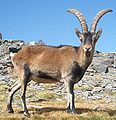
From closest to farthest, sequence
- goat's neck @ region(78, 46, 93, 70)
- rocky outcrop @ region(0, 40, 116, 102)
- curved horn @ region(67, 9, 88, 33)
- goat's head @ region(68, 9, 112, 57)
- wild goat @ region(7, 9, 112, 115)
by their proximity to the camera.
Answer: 1. goat's head @ region(68, 9, 112, 57)
2. wild goat @ region(7, 9, 112, 115)
3. goat's neck @ region(78, 46, 93, 70)
4. curved horn @ region(67, 9, 88, 33)
5. rocky outcrop @ region(0, 40, 116, 102)

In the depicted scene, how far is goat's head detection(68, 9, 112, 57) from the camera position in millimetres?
16359

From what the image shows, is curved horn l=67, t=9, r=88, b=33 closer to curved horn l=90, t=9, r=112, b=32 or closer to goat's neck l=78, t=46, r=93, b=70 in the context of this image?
curved horn l=90, t=9, r=112, b=32

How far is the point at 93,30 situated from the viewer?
17.2m

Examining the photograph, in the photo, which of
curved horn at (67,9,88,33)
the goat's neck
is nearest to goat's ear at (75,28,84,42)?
curved horn at (67,9,88,33)

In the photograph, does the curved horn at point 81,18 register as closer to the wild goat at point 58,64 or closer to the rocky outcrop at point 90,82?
the wild goat at point 58,64

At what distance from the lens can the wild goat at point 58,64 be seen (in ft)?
55.2

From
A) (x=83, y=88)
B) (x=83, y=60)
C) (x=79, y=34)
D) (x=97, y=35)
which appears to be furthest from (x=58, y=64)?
(x=83, y=88)

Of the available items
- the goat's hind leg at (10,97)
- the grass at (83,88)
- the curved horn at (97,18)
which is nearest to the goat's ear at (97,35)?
the curved horn at (97,18)

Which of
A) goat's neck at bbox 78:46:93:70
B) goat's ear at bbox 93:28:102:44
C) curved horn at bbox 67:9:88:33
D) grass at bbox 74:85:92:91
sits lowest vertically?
grass at bbox 74:85:92:91

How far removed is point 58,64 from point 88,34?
208cm

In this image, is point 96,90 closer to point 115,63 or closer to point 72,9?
point 72,9

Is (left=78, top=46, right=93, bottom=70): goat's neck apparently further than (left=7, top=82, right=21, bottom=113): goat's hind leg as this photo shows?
No

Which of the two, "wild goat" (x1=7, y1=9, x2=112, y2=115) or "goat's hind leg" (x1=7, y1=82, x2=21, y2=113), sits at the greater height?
"wild goat" (x1=7, y1=9, x2=112, y2=115)

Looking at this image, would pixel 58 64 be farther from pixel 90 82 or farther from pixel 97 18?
pixel 90 82
